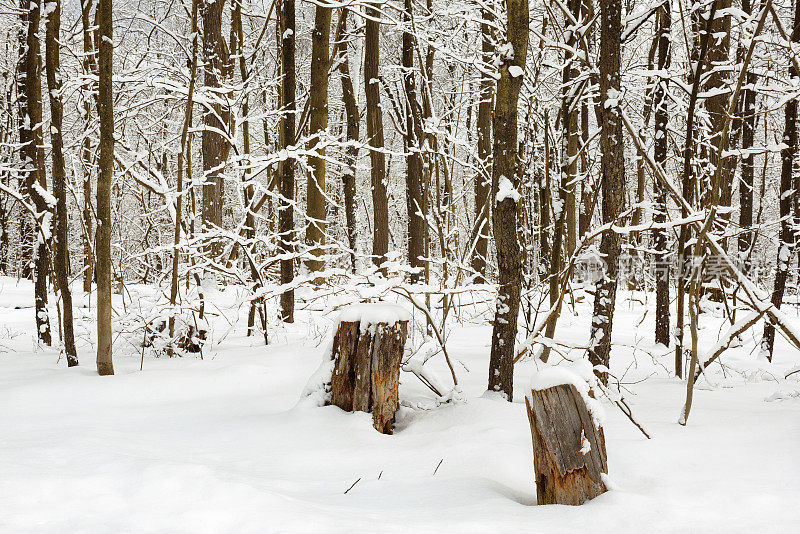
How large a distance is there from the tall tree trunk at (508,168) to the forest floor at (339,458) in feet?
1.90

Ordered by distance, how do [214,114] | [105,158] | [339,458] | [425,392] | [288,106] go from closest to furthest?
[339,458] → [425,392] → [105,158] → [288,106] → [214,114]

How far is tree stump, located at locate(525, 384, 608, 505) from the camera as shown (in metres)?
2.31

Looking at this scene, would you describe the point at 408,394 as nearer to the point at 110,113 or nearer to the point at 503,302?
the point at 503,302

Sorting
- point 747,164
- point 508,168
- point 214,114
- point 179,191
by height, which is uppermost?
point 214,114

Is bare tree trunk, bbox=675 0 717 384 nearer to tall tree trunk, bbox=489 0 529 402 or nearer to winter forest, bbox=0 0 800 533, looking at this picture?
winter forest, bbox=0 0 800 533

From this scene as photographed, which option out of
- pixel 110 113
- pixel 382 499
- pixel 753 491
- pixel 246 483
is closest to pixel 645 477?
pixel 753 491

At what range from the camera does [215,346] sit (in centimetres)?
653

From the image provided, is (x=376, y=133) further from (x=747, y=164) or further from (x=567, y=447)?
(x=567, y=447)

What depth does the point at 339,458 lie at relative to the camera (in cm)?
298

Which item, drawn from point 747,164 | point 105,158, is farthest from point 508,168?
point 747,164

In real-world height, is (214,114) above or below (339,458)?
above

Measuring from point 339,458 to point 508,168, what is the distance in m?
1.82

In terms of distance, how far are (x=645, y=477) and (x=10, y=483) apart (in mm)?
2369

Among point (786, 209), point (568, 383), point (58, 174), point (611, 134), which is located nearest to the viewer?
point (568, 383)
